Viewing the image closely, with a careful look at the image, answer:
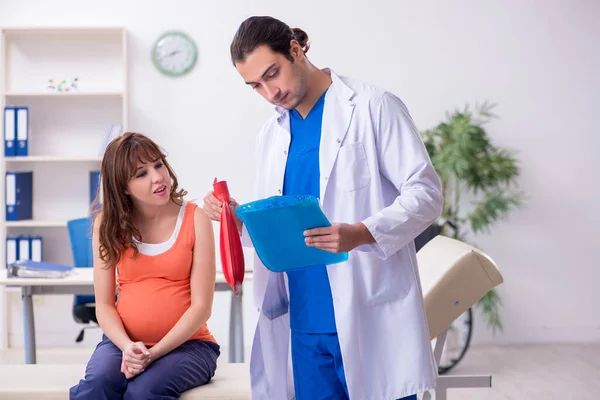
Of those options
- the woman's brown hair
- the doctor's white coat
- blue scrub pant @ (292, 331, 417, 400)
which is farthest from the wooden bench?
the doctor's white coat

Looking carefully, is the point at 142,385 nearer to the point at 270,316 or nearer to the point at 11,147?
the point at 270,316

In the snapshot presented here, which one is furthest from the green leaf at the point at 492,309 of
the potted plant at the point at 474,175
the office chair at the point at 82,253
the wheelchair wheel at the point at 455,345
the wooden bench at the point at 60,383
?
the wooden bench at the point at 60,383

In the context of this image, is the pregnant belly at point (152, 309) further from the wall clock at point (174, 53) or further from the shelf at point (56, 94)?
the wall clock at point (174, 53)

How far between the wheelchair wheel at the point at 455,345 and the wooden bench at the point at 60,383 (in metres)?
2.30

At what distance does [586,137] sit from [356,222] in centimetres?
398

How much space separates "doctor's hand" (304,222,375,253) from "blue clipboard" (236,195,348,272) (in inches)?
0.8

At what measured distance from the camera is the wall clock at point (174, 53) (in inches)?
194

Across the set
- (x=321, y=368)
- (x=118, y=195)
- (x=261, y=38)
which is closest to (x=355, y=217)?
(x=321, y=368)

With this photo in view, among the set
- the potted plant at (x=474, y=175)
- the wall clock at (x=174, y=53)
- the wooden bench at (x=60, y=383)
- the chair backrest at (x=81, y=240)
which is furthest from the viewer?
the wall clock at (x=174, y=53)

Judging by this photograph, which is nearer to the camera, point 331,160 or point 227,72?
point 331,160

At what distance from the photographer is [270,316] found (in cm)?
171

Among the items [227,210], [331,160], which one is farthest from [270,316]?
[331,160]

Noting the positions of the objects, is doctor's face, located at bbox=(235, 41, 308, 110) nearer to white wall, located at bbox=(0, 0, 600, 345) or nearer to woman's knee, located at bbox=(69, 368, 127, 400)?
woman's knee, located at bbox=(69, 368, 127, 400)

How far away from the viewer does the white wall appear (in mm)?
4945
